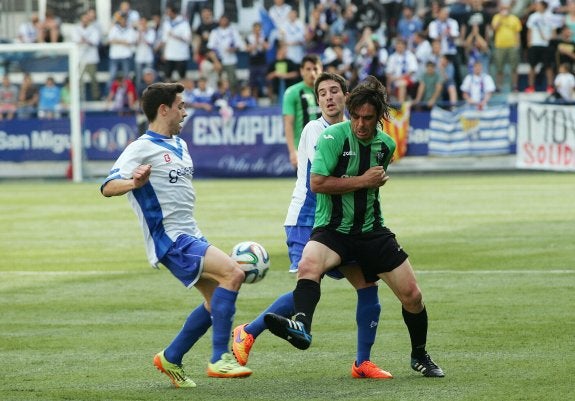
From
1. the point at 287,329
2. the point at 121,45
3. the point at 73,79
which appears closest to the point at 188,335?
the point at 287,329

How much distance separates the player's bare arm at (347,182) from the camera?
7770mm

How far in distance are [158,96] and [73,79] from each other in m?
23.0

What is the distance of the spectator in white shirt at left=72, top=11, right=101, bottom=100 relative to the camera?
32969mm

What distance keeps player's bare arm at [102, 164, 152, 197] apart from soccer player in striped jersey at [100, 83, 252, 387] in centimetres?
5

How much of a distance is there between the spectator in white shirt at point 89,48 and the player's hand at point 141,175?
83.6ft

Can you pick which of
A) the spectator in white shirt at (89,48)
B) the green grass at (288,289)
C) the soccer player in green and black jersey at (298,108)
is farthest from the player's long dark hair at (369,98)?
the spectator in white shirt at (89,48)

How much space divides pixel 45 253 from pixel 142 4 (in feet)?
65.3

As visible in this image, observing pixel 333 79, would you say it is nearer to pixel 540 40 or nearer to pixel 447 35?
pixel 447 35

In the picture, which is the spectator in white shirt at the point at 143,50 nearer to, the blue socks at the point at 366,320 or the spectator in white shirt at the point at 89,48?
the spectator in white shirt at the point at 89,48

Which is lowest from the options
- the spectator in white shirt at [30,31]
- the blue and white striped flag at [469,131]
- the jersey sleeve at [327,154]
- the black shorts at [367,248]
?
the blue and white striped flag at [469,131]

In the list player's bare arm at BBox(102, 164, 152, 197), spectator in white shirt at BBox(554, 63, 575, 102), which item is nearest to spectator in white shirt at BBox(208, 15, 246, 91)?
spectator in white shirt at BBox(554, 63, 575, 102)

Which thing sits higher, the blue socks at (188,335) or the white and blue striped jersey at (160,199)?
the white and blue striped jersey at (160,199)

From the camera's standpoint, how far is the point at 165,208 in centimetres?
802

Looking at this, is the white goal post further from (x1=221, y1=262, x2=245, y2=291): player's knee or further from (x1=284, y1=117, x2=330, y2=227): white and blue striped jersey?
(x1=221, y1=262, x2=245, y2=291): player's knee
